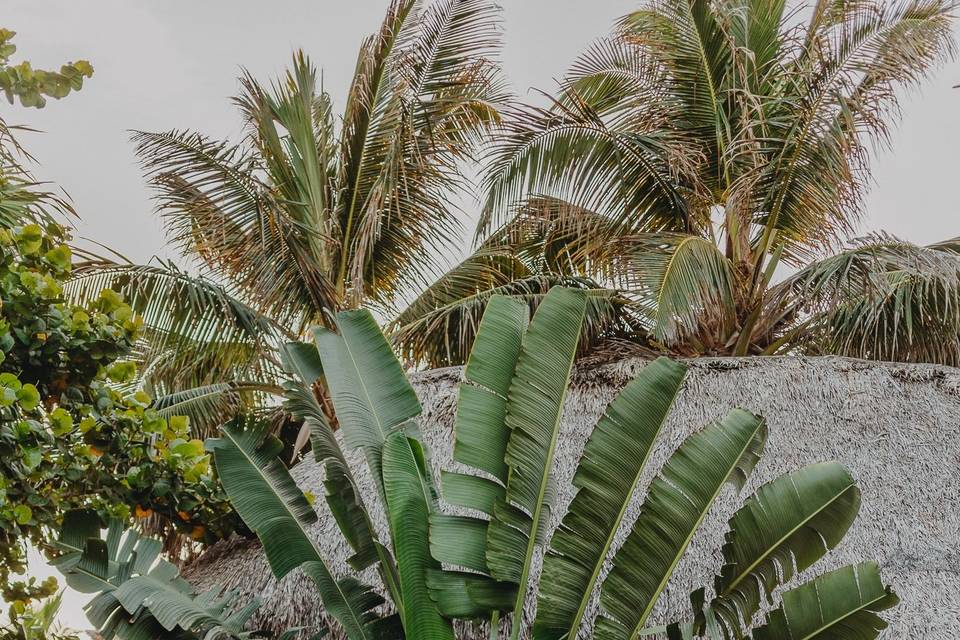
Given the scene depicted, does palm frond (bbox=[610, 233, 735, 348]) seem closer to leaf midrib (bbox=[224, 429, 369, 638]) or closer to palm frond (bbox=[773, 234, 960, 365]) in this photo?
palm frond (bbox=[773, 234, 960, 365])

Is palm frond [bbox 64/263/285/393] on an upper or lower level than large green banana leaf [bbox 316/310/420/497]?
upper

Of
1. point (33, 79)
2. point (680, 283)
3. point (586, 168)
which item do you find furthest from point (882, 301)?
point (33, 79)

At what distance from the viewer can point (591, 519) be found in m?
3.61

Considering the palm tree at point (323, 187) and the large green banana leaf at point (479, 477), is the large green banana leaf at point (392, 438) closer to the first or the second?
the large green banana leaf at point (479, 477)

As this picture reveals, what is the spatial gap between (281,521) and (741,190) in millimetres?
4403

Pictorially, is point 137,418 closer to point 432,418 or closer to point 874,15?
point 432,418

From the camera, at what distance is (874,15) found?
24.1 ft

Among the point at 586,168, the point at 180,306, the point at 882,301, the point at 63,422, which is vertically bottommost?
the point at 63,422

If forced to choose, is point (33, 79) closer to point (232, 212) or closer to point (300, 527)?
point (300, 527)

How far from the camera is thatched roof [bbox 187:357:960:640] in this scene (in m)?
4.44

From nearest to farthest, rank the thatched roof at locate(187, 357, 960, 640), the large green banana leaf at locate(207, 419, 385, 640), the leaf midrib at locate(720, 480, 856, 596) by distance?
the leaf midrib at locate(720, 480, 856, 596)
the large green banana leaf at locate(207, 419, 385, 640)
the thatched roof at locate(187, 357, 960, 640)

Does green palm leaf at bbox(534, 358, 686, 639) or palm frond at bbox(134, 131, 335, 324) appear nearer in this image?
green palm leaf at bbox(534, 358, 686, 639)

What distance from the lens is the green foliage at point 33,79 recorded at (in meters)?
2.91

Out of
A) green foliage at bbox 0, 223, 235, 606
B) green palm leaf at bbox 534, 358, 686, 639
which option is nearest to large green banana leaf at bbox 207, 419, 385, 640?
green foliage at bbox 0, 223, 235, 606
